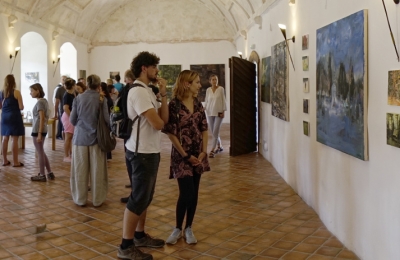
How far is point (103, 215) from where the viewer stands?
5.93 metres

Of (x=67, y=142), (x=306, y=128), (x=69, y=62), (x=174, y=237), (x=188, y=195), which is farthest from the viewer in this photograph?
(x=69, y=62)

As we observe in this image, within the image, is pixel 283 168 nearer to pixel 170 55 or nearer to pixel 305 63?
pixel 305 63

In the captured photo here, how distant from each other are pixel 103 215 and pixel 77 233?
0.76 meters

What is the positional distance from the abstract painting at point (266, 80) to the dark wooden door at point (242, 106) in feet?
1.74

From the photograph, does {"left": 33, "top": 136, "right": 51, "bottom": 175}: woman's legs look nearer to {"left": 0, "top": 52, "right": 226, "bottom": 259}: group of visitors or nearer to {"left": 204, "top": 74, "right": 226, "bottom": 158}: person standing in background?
{"left": 0, "top": 52, "right": 226, "bottom": 259}: group of visitors

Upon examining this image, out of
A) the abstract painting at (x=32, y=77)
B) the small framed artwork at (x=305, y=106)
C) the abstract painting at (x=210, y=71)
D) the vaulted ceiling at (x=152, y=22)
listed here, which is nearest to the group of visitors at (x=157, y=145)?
the small framed artwork at (x=305, y=106)

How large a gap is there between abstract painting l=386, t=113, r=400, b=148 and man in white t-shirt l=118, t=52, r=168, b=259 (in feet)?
6.11

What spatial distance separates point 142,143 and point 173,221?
1859 mm

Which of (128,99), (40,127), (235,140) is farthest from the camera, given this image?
(235,140)

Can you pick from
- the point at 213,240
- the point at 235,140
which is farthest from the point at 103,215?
the point at 235,140

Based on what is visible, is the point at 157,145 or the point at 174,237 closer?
the point at 157,145

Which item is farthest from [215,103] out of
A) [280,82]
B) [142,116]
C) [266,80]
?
[142,116]

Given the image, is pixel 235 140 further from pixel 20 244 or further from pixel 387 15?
pixel 387 15

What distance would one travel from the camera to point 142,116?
4.11 meters
